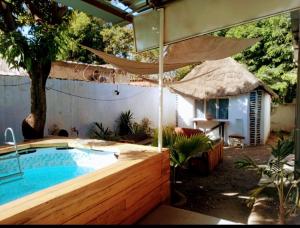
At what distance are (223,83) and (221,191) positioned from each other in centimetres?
681

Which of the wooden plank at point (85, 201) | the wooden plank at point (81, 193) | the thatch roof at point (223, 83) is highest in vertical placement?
the thatch roof at point (223, 83)

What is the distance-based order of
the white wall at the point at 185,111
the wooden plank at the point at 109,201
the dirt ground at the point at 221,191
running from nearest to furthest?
the wooden plank at the point at 109,201 → the dirt ground at the point at 221,191 → the white wall at the point at 185,111

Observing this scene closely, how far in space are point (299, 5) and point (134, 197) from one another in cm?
288

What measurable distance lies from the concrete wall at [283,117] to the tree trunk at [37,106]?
1335cm

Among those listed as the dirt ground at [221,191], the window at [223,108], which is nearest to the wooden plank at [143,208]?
the dirt ground at [221,191]

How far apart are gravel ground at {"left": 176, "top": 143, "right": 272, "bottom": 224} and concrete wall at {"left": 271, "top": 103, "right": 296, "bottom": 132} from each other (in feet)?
28.2

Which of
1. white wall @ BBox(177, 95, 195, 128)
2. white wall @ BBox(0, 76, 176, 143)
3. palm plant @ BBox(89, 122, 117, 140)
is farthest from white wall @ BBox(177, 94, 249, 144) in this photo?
palm plant @ BBox(89, 122, 117, 140)

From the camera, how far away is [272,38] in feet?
48.3

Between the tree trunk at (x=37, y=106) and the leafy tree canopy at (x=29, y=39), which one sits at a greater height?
the leafy tree canopy at (x=29, y=39)

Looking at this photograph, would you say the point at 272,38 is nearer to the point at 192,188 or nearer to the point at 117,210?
the point at 192,188

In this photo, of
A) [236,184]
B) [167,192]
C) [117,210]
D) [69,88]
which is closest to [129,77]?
[69,88]

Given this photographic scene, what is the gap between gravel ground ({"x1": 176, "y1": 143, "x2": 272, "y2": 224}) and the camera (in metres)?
4.50

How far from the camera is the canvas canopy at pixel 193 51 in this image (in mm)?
5258

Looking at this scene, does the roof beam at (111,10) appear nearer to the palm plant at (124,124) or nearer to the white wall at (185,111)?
the palm plant at (124,124)
